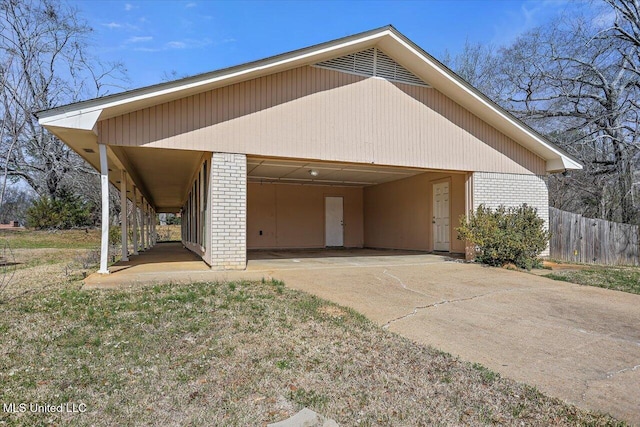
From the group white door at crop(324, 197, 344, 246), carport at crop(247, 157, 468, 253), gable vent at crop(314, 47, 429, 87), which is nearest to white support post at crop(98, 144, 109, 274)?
gable vent at crop(314, 47, 429, 87)

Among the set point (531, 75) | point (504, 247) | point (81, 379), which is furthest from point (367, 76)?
point (531, 75)

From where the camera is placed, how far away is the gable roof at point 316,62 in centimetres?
695

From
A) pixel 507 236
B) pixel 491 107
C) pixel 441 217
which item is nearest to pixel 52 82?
pixel 441 217

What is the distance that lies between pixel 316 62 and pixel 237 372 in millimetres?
7512

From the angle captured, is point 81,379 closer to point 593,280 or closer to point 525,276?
point 525,276

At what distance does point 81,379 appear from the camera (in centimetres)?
340

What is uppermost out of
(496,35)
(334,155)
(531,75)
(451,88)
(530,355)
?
(496,35)

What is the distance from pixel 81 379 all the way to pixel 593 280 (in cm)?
897

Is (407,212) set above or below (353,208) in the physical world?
below

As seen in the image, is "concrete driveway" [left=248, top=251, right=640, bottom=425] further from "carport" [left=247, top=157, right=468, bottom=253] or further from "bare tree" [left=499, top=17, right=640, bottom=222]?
"bare tree" [left=499, top=17, right=640, bottom=222]

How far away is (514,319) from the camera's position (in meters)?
5.38

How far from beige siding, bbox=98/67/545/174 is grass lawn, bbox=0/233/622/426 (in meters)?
3.78

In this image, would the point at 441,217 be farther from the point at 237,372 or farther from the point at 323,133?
the point at 237,372

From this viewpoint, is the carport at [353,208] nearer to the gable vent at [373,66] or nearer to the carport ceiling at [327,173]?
the carport ceiling at [327,173]
